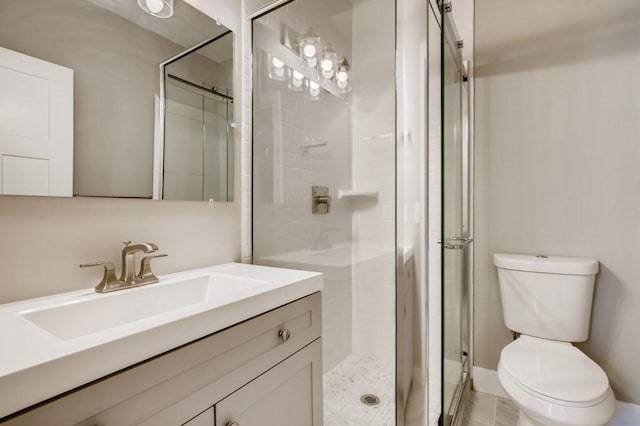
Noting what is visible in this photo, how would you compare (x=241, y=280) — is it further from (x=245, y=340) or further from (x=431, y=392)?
(x=431, y=392)

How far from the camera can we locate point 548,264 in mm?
1630

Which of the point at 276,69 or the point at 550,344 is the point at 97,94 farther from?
the point at 550,344

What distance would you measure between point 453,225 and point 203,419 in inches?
50.1

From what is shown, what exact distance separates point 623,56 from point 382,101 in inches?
51.7

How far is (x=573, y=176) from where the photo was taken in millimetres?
1730

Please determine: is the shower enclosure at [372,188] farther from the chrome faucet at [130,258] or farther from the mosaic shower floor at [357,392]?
the chrome faucet at [130,258]

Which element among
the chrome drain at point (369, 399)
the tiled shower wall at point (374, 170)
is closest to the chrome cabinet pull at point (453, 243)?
the tiled shower wall at point (374, 170)

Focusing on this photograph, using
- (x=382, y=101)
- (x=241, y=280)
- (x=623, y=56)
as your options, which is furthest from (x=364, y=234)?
(x=623, y=56)

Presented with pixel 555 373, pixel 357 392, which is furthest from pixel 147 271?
pixel 555 373

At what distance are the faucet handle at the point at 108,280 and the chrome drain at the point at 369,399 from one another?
126 centimetres

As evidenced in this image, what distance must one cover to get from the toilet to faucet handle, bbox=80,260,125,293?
156 cm

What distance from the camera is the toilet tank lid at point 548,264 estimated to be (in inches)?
62.2

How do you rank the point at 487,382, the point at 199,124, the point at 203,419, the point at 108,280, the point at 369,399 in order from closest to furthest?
the point at 203,419
the point at 108,280
the point at 199,124
the point at 369,399
the point at 487,382

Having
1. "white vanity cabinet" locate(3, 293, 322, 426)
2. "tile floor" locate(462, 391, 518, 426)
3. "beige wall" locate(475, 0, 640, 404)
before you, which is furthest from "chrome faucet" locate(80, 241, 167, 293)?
"beige wall" locate(475, 0, 640, 404)
